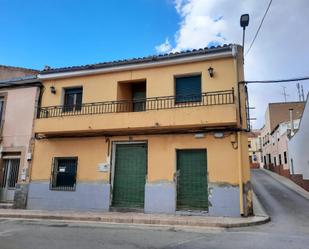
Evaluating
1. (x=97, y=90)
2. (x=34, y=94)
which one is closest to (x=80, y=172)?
(x=97, y=90)

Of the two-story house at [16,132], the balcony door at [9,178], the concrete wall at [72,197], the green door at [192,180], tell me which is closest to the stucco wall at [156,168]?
the concrete wall at [72,197]

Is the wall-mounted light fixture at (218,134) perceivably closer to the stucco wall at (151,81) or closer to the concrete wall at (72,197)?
the stucco wall at (151,81)

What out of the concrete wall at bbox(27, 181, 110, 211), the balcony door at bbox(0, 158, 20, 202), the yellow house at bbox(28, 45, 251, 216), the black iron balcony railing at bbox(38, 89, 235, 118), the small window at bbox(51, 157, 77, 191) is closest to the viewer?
the yellow house at bbox(28, 45, 251, 216)

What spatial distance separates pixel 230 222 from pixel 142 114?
208 inches

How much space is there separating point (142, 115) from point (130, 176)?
9.16ft

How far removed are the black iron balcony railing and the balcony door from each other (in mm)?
2872

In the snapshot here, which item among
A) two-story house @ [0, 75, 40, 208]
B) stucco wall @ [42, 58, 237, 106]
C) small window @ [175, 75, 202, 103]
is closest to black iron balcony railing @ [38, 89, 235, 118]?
small window @ [175, 75, 202, 103]

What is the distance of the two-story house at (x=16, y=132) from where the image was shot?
14508mm

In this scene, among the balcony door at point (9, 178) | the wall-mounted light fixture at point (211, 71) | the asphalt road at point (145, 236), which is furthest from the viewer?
the balcony door at point (9, 178)

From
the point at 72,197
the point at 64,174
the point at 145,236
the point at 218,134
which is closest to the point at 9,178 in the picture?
the point at 64,174

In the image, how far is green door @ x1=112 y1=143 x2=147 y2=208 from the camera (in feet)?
41.2

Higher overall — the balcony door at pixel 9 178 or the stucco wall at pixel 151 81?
the stucco wall at pixel 151 81

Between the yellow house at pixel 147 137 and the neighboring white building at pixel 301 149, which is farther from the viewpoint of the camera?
the neighboring white building at pixel 301 149

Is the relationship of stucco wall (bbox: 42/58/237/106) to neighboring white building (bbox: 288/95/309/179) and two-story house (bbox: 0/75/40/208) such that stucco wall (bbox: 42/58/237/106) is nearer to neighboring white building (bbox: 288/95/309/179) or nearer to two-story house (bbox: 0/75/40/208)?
two-story house (bbox: 0/75/40/208)
